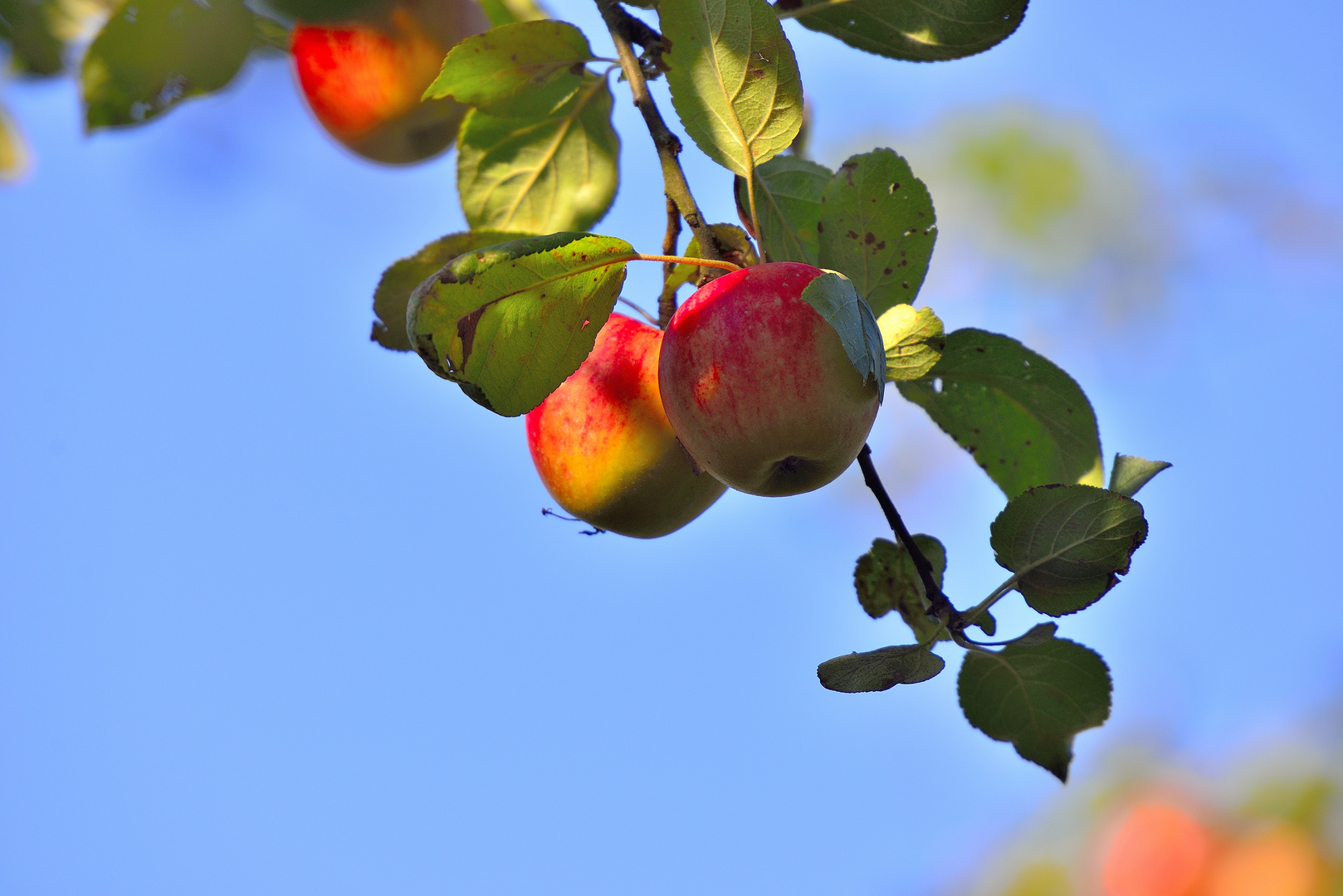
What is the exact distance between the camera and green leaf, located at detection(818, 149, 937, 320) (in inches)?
29.3

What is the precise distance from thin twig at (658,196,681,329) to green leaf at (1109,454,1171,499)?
358 millimetres

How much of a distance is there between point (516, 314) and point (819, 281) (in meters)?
0.20

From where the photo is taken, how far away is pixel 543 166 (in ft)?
3.45

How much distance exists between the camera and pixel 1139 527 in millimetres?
666

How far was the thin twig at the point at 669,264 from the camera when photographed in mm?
808

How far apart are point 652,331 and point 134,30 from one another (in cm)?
47

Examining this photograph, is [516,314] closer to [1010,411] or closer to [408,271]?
[408,271]

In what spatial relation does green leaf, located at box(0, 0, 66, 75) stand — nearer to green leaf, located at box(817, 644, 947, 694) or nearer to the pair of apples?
the pair of apples

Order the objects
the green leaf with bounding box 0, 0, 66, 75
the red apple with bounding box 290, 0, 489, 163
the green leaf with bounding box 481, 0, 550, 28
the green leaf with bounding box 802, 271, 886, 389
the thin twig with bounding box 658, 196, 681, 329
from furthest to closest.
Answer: the red apple with bounding box 290, 0, 489, 163 < the green leaf with bounding box 481, 0, 550, 28 < the thin twig with bounding box 658, 196, 681, 329 < the green leaf with bounding box 802, 271, 886, 389 < the green leaf with bounding box 0, 0, 66, 75

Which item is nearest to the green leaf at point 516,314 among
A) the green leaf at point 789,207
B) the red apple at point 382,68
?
the green leaf at point 789,207

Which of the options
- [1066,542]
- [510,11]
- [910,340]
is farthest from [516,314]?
[510,11]

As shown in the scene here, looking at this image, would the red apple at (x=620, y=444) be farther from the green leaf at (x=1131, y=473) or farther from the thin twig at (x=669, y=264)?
the green leaf at (x=1131, y=473)

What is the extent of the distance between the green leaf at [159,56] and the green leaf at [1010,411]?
56cm

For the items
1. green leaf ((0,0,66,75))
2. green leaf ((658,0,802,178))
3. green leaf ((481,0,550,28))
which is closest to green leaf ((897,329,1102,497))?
green leaf ((658,0,802,178))
